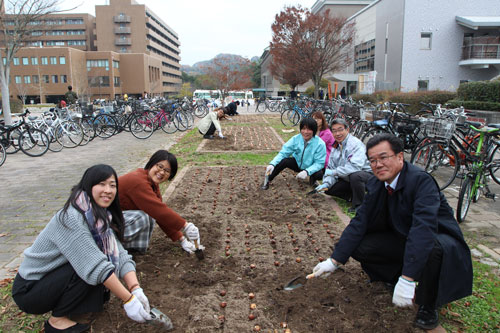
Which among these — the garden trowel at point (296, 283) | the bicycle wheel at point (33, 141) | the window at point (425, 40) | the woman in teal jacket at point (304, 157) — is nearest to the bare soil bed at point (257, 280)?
the garden trowel at point (296, 283)

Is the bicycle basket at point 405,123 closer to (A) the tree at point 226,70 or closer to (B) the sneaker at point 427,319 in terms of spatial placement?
(B) the sneaker at point 427,319

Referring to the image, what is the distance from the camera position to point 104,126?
1229 cm

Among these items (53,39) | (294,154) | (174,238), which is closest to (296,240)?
(174,238)

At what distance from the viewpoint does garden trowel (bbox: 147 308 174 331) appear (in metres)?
2.29

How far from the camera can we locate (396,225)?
8.40 ft

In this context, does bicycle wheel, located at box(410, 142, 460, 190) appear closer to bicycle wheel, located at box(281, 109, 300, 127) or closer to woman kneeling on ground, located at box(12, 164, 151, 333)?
woman kneeling on ground, located at box(12, 164, 151, 333)

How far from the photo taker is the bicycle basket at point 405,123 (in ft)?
24.4

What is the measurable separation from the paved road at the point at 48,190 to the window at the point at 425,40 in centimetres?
2388

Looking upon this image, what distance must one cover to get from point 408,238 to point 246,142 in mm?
8505

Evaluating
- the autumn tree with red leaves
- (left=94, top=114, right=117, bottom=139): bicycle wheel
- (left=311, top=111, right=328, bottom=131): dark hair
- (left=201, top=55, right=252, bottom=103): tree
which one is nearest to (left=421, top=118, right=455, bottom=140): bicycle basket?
(left=311, top=111, right=328, bottom=131): dark hair

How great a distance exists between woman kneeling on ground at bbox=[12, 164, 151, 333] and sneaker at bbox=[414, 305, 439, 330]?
1.71 meters

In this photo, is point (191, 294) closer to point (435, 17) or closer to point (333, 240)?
point (333, 240)

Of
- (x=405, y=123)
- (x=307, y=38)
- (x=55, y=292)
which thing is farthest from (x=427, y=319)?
(x=307, y=38)

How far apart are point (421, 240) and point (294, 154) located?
354 cm
